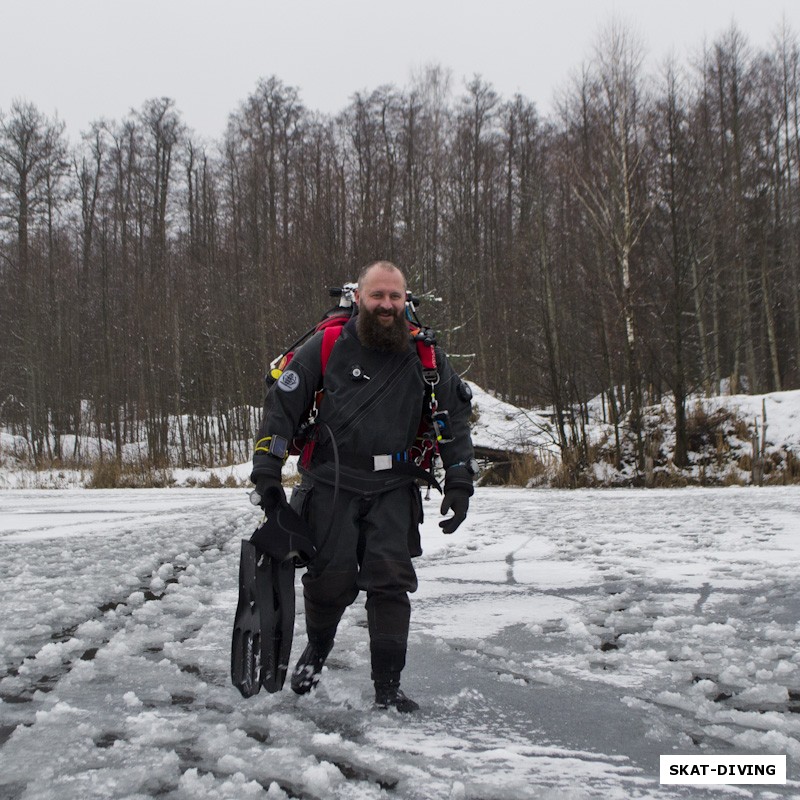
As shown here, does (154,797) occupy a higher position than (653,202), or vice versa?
(653,202)

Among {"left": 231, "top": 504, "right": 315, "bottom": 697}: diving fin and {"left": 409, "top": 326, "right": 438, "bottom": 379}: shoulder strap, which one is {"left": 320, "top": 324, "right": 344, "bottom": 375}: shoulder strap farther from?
{"left": 231, "top": 504, "right": 315, "bottom": 697}: diving fin

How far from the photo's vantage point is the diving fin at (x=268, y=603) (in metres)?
2.83

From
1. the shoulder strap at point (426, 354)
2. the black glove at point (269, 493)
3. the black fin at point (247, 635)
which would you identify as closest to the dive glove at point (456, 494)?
the shoulder strap at point (426, 354)

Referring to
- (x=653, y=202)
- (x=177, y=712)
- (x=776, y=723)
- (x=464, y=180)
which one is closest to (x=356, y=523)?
(x=177, y=712)

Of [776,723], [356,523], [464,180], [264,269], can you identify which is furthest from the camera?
[464,180]

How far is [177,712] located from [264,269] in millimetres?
21263

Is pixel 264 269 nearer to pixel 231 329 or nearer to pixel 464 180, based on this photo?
pixel 231 329

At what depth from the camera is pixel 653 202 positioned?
50.9 ft

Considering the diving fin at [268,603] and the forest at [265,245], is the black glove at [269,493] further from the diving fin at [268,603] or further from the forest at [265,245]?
the forest at [265,245]

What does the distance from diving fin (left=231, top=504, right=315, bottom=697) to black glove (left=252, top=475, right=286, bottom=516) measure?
3 cm

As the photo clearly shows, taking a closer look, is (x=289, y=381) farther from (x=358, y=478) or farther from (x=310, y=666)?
(x=310, y=666)

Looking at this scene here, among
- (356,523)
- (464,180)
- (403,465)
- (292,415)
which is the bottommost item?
(356,523)

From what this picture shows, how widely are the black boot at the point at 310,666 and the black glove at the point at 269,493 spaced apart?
566mm

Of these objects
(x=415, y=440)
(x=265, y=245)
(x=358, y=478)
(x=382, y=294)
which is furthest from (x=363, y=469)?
(x=265, y=245)
